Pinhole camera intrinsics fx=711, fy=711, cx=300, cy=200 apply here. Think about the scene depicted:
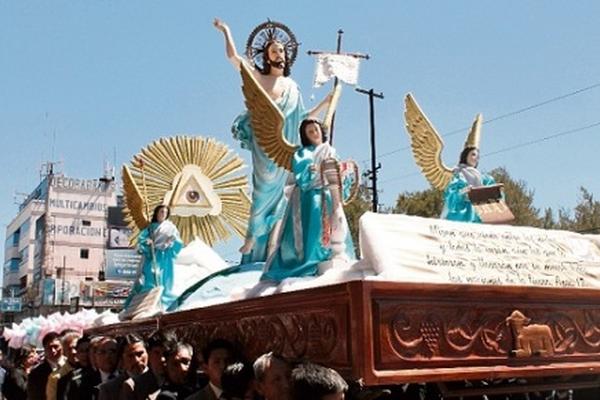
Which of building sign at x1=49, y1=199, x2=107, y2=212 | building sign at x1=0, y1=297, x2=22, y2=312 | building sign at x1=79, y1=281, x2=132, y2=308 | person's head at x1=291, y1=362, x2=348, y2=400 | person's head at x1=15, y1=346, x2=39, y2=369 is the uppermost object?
building sign at x1=49, y1=199, x2=107, y2=212

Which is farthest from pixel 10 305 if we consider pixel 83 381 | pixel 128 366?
pixel 128 366

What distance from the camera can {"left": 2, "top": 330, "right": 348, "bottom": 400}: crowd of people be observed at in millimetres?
2371

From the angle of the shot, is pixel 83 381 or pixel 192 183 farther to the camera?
pixel 192 183

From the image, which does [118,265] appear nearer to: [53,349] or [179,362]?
[53,349]

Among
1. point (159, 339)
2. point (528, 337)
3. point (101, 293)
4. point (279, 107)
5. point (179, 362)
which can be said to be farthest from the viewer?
point (101, 293)

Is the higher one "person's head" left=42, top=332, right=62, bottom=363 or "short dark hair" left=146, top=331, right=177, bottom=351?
"short dark hair" left=146, top=331, right=177, bottom=351

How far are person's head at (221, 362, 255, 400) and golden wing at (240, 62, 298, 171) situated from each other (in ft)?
7.46

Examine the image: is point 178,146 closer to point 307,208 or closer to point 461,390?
point 307,208

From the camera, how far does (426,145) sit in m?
7.42

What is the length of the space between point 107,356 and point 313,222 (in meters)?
1.65

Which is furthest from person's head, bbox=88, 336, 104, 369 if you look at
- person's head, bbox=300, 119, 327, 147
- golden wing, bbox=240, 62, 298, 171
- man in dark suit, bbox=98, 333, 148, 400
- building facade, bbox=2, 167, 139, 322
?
building facade, bbox=2, 167, 139, 322

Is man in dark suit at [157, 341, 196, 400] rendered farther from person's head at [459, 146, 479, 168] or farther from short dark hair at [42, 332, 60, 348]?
person's head at [459, 146, 479, 168]

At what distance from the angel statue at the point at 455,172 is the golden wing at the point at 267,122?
62.3 inches

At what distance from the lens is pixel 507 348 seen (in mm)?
3062
